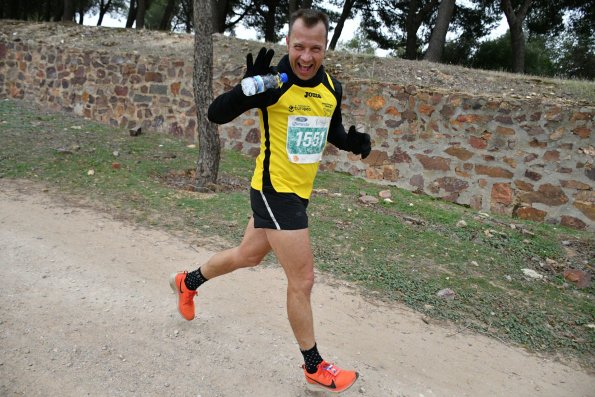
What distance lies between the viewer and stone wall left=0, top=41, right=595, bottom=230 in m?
6.56

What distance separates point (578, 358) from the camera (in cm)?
336

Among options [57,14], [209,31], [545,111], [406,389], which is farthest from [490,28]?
[57,14]

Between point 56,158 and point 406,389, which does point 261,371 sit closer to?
point 406,389

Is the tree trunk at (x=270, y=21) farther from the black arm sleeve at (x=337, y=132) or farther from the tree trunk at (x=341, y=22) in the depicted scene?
the black arm sleeve at (x=337, y=132)

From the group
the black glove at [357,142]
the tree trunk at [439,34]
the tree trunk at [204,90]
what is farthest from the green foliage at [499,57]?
the black glove at [357,142]

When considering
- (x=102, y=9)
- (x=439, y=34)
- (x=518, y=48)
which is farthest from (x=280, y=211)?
(x=102, y=9)

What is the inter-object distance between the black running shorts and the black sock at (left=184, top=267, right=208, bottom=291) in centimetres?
71

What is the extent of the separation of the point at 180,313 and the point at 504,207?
18.0 feet

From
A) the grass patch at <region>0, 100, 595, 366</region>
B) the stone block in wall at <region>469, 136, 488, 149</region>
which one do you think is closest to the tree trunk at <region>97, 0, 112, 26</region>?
the grass patch at <region>0, 100, 595, 366</region>

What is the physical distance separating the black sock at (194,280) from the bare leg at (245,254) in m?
0.04

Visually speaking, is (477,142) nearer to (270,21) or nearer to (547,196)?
(547,196)

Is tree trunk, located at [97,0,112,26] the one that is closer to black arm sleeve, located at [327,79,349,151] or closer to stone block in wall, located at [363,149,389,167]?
stone block in wall, located at [363,149,389,167]

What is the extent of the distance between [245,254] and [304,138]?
2.58 ft

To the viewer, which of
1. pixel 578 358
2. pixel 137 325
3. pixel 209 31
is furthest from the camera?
pixel 209 31
